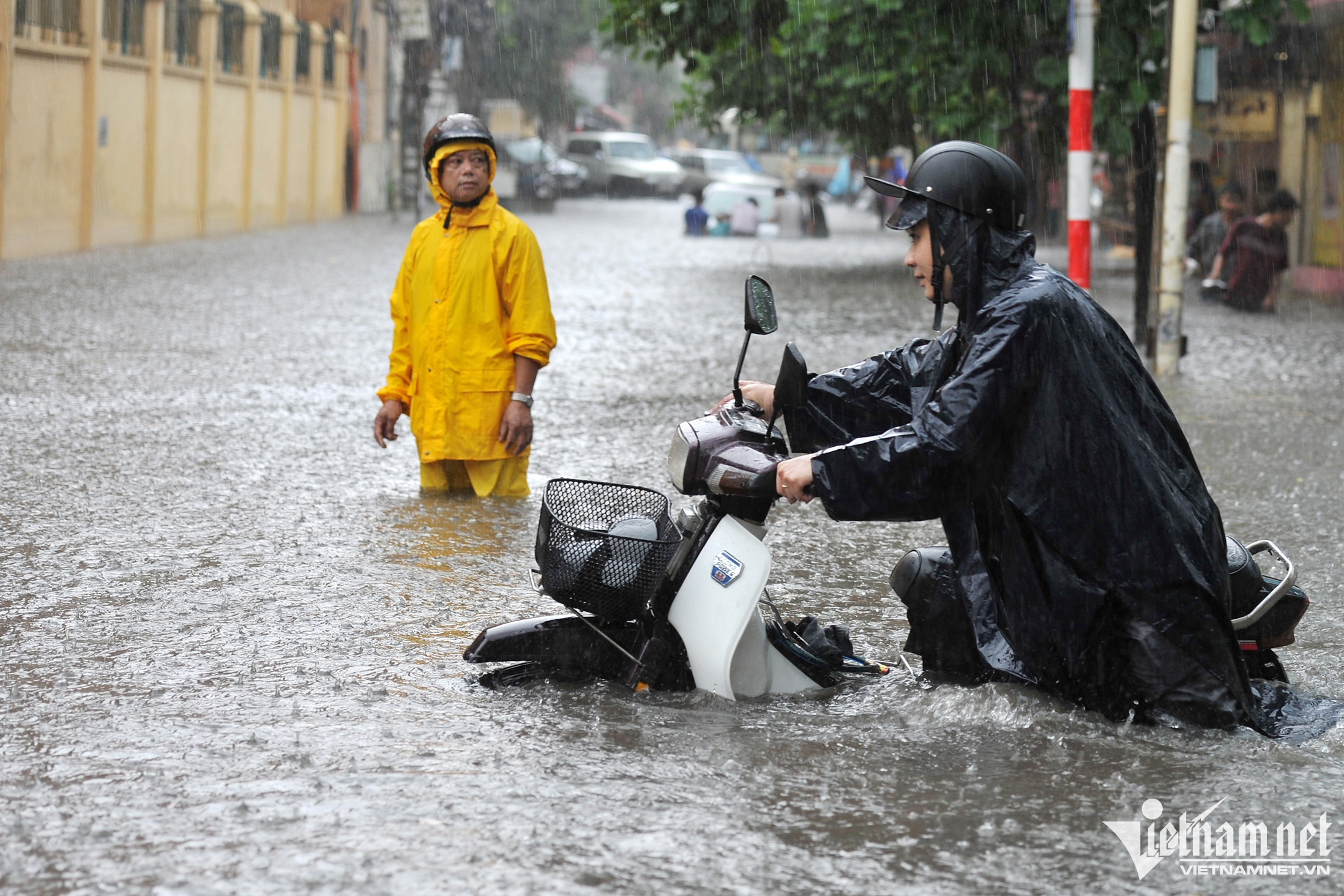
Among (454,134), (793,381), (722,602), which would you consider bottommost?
(722,602)

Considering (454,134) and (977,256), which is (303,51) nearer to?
(454,134)

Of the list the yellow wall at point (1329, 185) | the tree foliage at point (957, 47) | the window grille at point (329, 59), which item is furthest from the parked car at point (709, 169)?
the tree foliage at point (957, 47)

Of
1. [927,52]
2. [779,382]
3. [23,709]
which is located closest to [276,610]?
[23,709]

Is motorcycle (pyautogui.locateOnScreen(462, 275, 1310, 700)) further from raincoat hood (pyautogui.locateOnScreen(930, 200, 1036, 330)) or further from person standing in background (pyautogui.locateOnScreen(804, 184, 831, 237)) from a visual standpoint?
person standing in background (pyautogui.locateOnScreen(804, 184, 831, 237))

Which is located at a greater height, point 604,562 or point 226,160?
point 226,160

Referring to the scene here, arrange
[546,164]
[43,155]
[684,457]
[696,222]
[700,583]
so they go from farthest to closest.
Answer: [546,164]
[696,222]
[43,155]
[700,583]
[684,457]

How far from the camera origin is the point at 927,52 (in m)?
14.7

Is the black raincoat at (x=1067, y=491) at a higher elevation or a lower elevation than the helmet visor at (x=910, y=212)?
lower

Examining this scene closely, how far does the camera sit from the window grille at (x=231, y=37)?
30.1 m

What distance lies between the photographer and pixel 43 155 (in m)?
21.5

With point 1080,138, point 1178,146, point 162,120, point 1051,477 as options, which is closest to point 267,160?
point 162,120

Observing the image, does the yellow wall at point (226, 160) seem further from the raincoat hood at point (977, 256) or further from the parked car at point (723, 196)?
the raincoat hood at point (977, 256)

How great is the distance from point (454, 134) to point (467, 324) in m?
0.73

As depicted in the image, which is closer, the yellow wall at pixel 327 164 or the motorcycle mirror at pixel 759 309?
the motorcycle mirror at pixel 759 309
